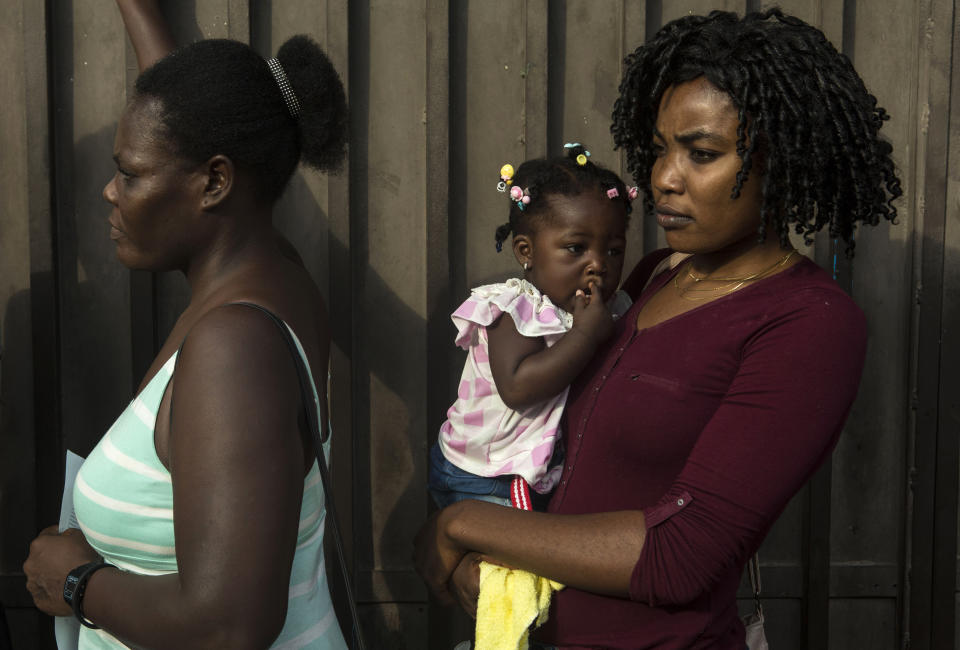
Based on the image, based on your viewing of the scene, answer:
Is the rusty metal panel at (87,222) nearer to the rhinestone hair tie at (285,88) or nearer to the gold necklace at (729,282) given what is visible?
the rhinestone hair tie at (285,88)

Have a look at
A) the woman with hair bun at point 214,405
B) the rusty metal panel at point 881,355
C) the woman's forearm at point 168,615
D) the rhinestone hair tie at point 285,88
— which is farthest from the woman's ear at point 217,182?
the rusty metal panel at point 881,355

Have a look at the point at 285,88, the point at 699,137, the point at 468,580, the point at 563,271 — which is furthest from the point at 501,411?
the point at 285,88

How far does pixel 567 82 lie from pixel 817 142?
146 centimetres

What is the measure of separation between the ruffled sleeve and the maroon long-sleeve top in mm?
473

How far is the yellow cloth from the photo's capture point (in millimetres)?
1927

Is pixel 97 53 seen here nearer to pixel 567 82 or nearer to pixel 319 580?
pixel 567 82

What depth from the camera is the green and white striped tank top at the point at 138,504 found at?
157 centimetres

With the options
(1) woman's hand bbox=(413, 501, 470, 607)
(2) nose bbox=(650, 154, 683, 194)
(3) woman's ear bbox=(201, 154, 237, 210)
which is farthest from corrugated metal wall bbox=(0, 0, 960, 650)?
(3) woman's ear bbox=(201, 154, 237, 210)

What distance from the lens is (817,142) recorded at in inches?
70.4

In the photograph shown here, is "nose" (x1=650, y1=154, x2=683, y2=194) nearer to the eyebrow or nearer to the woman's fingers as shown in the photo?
the eyebrow

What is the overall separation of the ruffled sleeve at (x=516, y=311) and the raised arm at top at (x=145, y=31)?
1217 mm

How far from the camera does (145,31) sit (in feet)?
8.73

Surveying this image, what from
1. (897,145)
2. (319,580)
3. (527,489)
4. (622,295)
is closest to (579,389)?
(527,489)

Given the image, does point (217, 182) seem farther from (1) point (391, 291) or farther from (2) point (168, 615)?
(1) point (391, 291)
